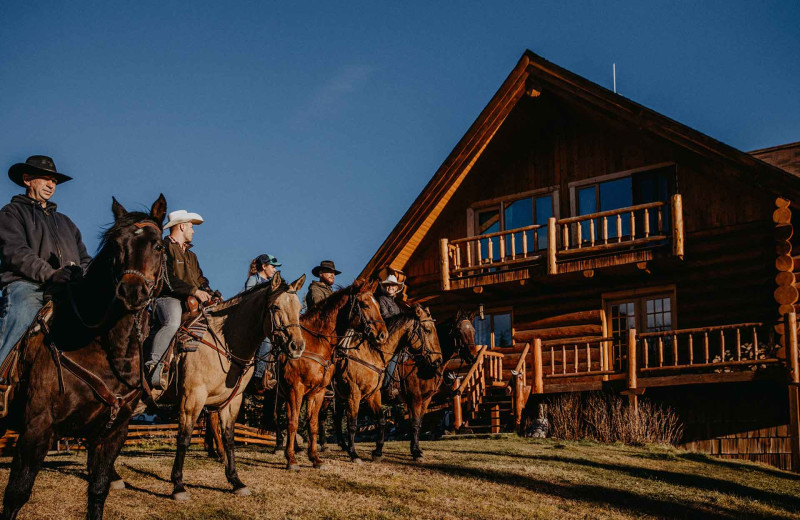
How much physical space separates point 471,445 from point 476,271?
7524 millimetres

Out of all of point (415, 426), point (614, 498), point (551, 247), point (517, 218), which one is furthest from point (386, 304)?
point (517, 218)

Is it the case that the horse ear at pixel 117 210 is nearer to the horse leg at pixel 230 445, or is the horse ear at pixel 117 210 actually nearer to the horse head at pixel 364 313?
the horse leg at pixel 230 445

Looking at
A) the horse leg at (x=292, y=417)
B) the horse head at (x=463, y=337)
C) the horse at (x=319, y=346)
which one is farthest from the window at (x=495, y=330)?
the horse leg at (x=292, y=417)

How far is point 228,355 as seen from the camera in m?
10.3

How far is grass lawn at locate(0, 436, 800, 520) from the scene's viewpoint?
966 cm

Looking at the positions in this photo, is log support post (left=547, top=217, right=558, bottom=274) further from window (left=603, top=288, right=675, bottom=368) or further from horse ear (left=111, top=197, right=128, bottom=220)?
horse ear (left=111, top=197, right=128, bottom=220)

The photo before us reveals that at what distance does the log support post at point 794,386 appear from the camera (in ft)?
59.5

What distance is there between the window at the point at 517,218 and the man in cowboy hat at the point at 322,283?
885 cm

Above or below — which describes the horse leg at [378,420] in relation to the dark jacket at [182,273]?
below

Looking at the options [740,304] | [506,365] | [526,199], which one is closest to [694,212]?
[740,304]

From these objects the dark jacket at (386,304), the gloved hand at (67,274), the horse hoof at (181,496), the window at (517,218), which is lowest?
the horse hoof at (181,496)

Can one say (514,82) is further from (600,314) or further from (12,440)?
(12,440)

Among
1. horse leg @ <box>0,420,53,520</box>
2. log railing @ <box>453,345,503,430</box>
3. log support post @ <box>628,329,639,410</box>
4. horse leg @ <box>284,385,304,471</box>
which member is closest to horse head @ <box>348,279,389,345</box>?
horse leg @ <box>284,385,304,471</box>

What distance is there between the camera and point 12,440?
676 inches
